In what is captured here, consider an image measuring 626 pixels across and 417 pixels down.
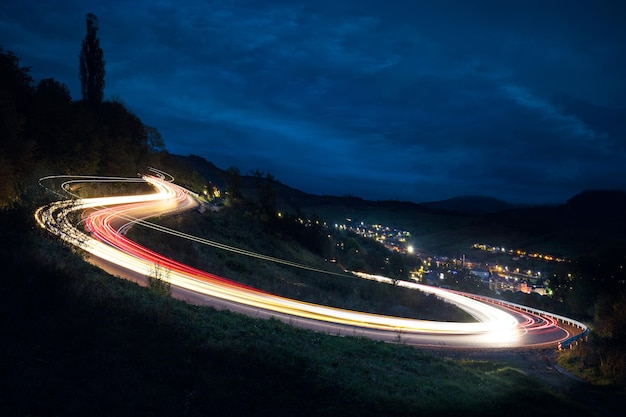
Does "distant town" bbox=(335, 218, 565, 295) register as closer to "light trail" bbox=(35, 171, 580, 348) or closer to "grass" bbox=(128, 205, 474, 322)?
"grass" bbox=(128, 205, 474, 322)

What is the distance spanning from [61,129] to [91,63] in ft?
44.4

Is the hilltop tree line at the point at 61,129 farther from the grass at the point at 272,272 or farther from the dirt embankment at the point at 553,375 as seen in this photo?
the dirt embankment at the point at 553,375

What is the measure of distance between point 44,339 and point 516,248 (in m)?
129

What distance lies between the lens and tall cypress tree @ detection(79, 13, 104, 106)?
46906mm

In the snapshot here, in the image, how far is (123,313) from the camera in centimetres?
1005

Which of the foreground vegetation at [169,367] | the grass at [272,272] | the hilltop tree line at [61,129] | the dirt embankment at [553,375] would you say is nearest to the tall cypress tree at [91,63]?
the hilltop tree line at [61,129]

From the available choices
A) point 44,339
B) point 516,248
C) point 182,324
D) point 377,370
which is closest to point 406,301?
point 377,370

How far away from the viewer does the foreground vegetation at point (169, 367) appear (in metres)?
7.03

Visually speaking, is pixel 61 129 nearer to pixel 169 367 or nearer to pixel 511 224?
pixel 169 367

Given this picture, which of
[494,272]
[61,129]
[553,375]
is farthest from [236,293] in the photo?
[494,272]

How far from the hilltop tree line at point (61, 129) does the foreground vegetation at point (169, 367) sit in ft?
28.4

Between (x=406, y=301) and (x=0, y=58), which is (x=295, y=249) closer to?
(x=406, y=301)

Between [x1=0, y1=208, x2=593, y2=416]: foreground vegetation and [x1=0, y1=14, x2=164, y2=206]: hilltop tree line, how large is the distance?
8.66m

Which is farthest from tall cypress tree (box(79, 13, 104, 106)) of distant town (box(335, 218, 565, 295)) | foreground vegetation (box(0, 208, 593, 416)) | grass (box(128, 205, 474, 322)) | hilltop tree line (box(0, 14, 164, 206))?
distant town (box(335, 218, 565, 295))
